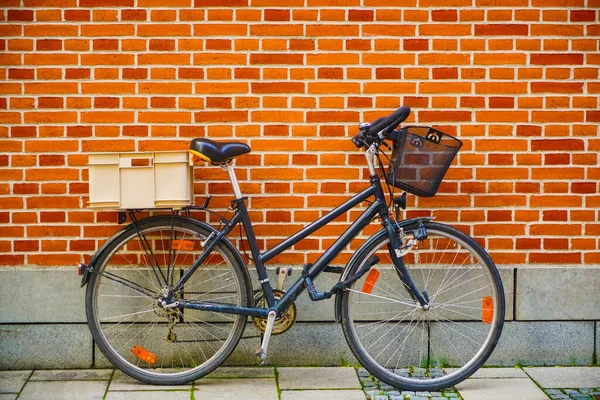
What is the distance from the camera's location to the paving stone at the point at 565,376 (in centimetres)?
504

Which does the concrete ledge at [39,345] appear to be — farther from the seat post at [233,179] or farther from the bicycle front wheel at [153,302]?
the seat post at [233,179]

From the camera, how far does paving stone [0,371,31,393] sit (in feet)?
16.1

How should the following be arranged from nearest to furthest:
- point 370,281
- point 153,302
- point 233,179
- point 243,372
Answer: point 233,179
point 370,281
point 153,302
point 243,372

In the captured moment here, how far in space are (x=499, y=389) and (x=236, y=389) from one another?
1.53 m

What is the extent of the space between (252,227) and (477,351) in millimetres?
1606

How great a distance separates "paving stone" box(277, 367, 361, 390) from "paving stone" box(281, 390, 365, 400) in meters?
0.07

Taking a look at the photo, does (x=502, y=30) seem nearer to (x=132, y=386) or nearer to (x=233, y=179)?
(x=233, y=179)

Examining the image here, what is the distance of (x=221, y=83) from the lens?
A: 523cm

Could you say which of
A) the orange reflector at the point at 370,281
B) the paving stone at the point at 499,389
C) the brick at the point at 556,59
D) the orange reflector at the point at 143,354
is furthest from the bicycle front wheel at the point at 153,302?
the brick at the point at 556,59

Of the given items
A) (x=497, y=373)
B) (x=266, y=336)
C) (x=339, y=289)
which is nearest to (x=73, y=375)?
(x=266, y=336)

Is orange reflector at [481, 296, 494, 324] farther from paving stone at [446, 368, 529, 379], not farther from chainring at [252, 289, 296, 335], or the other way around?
chainring at [252, 289, 296, 335]

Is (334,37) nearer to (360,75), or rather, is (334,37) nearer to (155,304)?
(360,75)

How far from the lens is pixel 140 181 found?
4816 millimetres

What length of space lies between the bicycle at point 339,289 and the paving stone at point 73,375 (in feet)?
0.56
